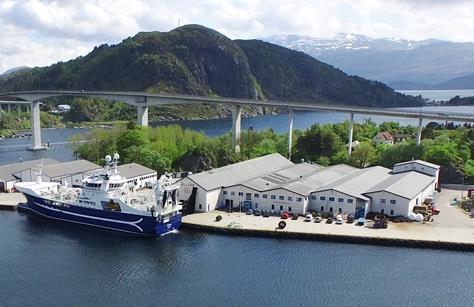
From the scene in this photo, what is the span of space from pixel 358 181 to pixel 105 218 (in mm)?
17783

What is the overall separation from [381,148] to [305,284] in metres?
29.5

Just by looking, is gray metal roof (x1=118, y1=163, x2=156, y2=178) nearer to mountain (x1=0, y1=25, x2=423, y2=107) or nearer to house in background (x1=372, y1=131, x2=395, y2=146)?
house in background (x1=372, y1=131, x2=395, y2=146)

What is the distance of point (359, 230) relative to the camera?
29.3 meters

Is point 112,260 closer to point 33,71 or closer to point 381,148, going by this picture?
point 381,148

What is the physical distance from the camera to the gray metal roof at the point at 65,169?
39656 mm

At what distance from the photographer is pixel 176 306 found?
21.5 metres

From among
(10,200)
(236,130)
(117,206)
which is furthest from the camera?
(236,130)

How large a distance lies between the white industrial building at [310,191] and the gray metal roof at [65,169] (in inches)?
464

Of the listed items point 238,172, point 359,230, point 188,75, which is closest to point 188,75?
point 188,75

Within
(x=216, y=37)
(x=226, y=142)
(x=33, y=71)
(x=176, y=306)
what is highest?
(x=216, y=37)

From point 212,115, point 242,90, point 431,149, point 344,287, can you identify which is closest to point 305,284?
point 344,287

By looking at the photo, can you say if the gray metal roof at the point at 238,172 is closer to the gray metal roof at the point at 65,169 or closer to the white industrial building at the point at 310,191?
the white industrial building at the point at 310,191

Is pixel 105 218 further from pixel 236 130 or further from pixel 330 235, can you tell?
pixel 236 130

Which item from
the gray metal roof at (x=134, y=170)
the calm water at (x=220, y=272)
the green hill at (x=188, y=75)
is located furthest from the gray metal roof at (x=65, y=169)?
the green hill at (x=188, y=75)
